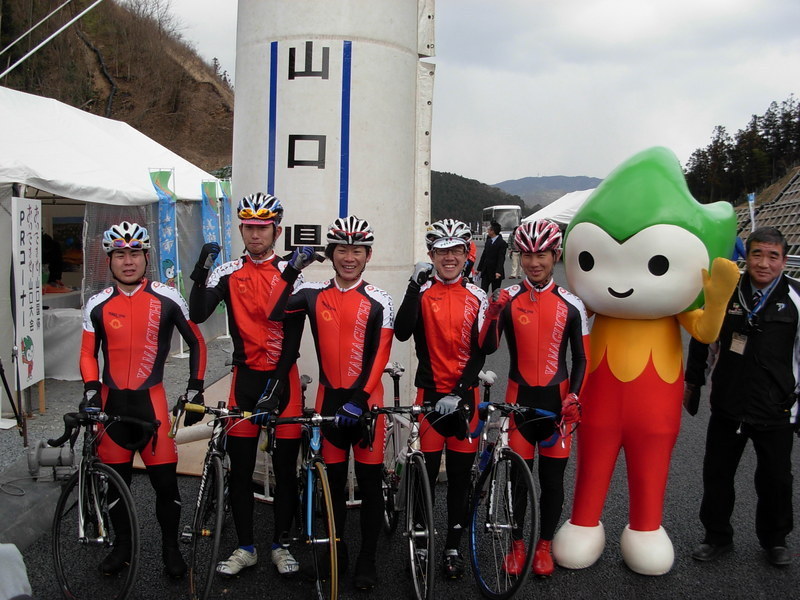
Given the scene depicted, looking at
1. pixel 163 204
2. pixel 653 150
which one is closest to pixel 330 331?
pixel 653 150

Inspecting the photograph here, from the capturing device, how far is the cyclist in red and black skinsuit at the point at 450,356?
3.86m

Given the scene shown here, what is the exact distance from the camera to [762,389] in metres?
3.91

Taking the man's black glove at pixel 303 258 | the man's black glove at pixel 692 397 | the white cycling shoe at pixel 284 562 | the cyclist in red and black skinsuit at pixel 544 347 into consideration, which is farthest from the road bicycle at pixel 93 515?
the man's black glove at pixel 692 397

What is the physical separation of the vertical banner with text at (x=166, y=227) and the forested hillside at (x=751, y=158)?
4361cm

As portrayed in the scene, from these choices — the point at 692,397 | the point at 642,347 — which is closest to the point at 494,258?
the point at 692,397

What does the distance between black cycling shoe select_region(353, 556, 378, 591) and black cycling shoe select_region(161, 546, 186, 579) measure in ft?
3.27

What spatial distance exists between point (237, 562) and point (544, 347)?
7.13 feet

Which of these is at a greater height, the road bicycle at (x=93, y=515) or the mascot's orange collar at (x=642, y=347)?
the mascot's orange collar at (x=642, y=347)

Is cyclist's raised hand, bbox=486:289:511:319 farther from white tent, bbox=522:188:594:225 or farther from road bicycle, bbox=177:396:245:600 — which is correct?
white tent, bbox=522:188:594:225

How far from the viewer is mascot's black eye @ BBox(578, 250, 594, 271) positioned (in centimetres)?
402

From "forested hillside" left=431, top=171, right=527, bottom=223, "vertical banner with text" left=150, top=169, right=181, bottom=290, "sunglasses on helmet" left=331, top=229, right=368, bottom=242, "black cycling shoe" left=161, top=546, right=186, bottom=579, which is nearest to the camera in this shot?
"sunglasses on helmet" left=331, top=229, right=368, bottom=242

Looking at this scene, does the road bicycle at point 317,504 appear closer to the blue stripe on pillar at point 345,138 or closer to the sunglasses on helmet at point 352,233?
the sunglasses on helmet at point 352,233

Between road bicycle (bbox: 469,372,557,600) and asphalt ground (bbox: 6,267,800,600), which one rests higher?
road bicycle (bbox: 469,372,557,600)

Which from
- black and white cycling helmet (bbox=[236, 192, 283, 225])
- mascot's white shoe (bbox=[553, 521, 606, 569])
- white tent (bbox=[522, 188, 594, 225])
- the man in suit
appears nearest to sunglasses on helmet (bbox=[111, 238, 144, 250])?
black and white cycling helmet (bbox=[236, 192, 283, 225])
